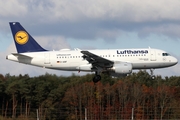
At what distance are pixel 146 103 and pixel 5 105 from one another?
22457 millimetres

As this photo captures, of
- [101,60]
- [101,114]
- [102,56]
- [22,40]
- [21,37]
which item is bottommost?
[101,114]

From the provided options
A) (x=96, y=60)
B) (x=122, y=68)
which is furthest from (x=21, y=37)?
(x=122, y=68)

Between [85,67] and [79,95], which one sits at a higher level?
[85,67]

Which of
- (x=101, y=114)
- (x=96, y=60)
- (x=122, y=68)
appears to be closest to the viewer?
(x=122, y=68)

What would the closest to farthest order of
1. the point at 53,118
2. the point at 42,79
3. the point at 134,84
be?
1. the point at 53,118
2. the point at 42,79
3. the point at 134,84

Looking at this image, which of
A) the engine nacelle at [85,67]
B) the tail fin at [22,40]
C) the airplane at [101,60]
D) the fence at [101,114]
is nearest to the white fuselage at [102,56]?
the airplane at [101,60]

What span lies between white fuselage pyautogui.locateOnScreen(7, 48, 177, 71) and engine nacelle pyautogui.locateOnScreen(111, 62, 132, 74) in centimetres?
90

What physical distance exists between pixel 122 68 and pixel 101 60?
92.6 inches

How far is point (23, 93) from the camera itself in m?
92.5

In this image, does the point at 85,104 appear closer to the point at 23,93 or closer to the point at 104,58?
the point at 23,93

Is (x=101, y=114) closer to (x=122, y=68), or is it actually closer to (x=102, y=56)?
(x=102, y=56)

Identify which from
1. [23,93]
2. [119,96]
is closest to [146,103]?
[119,96]

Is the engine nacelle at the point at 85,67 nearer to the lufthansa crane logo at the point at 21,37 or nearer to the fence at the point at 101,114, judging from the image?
the lufthansa crane logo at the point at 21,37

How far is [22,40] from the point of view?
211ft
